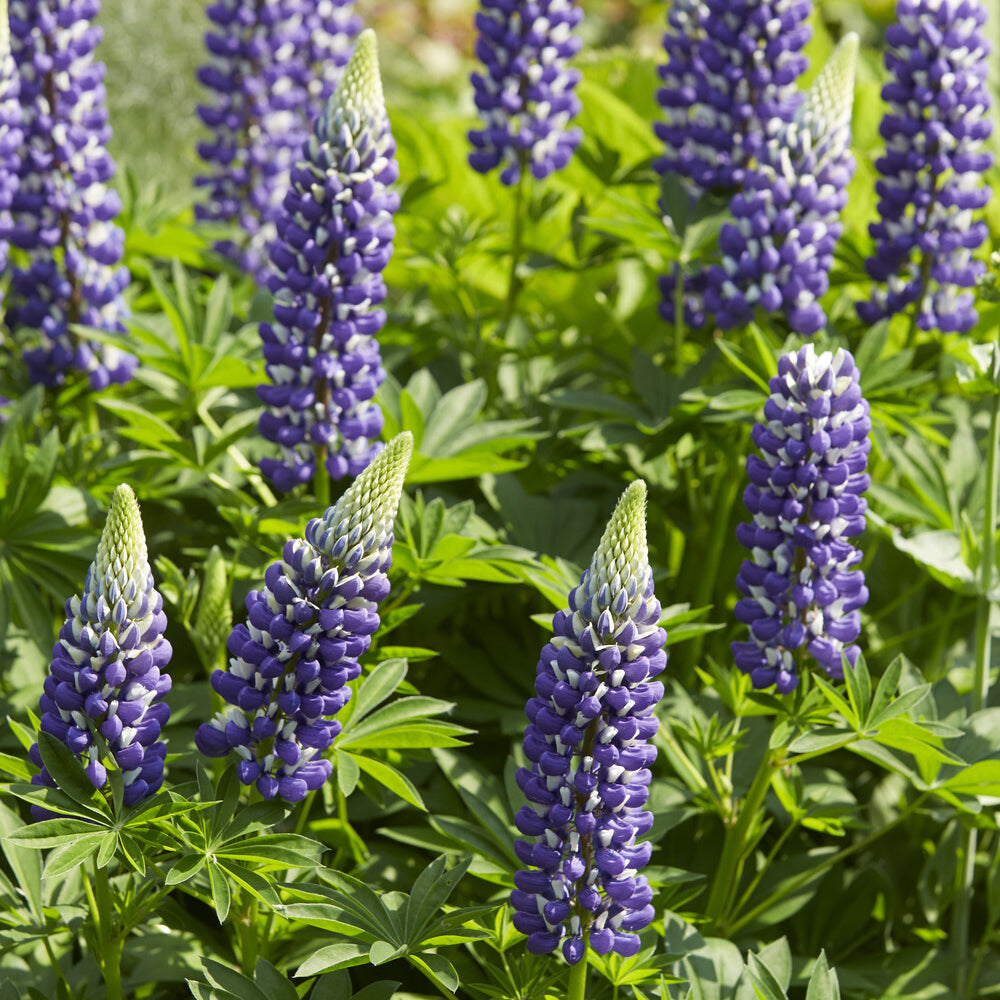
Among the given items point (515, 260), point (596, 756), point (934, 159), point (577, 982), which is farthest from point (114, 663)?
point (934, 159)

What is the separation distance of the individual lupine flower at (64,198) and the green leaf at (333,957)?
1.60 metres

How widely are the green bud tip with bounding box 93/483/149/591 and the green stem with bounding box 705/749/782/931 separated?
3.53 feet

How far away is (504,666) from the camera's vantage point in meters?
2.71

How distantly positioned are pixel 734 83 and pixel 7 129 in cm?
167

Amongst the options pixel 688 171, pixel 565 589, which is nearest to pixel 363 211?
pixel 565 589

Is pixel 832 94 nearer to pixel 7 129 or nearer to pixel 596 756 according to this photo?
pixel 596 756

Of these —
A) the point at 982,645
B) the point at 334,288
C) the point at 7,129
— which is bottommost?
the point at 982,645

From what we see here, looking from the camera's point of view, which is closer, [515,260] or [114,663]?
[114,663]

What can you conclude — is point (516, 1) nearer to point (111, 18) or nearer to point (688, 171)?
point (688, 171)

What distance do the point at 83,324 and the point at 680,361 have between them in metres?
1.42

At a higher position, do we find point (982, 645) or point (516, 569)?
point (516, 569)

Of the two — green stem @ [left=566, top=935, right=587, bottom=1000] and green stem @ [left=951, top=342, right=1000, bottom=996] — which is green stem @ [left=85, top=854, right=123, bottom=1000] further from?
green stem @ [left=951, top=342, right=1000, bottom=996]

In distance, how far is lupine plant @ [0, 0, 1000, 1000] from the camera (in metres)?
1.69

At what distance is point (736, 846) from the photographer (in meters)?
2.13
